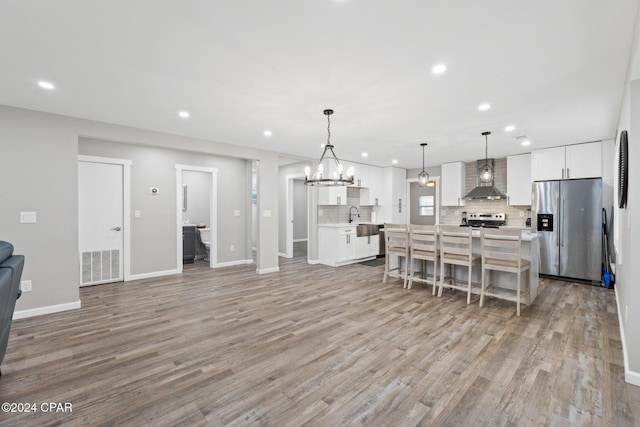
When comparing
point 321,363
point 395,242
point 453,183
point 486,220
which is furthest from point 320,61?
point 486,220

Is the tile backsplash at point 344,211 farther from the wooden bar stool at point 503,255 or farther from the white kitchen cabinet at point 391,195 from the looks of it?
the wooden bar stool at point 503,255

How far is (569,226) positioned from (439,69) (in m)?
4.43

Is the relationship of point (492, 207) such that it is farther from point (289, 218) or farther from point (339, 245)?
point (289, 218)

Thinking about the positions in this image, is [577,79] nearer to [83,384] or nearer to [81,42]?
[81,42]

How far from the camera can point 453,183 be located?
697cm

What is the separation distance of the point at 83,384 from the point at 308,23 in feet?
9.77

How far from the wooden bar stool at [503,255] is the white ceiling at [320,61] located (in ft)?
5.05

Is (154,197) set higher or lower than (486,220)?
higher

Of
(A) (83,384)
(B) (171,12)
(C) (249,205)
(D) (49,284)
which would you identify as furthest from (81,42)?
(C) (249,205)

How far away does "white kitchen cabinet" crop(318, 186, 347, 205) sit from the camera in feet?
21.6

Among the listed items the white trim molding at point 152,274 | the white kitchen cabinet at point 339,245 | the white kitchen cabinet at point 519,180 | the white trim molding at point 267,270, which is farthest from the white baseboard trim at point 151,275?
the white kitchen cabinet at point 519,180

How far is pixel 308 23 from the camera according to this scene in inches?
73.7

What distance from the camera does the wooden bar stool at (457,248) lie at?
12.5ft

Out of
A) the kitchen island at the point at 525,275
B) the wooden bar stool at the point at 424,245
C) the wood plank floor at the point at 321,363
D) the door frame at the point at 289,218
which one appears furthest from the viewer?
the door frame at the point at 289,218
